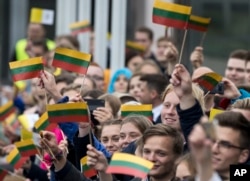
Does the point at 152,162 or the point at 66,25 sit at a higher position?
the point at 152,162

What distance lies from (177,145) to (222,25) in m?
8.87

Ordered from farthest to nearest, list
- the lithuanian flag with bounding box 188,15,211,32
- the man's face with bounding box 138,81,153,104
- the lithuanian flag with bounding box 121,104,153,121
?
the man's face with bounding box 138,81,153,104 < the lithuanian flag with bounding box 121,104,153,121 < the lithuanian flag with bounding box 188,15,211,32

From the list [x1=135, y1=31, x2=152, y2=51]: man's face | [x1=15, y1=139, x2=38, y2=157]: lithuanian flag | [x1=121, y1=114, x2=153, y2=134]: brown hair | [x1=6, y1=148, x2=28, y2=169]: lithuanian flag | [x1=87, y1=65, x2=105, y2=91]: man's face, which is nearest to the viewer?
[x1=121, y1=114, x2=153, y2=134]: brown hair

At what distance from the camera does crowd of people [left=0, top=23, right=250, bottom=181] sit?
879cm

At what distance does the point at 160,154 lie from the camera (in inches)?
384

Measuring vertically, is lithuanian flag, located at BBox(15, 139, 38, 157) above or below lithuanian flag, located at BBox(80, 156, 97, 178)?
below

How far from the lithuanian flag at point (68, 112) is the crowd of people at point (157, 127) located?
0.17 meters

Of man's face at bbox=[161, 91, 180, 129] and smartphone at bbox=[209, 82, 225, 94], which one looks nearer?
smartphone at bbox=[209, 82, 225, 94]

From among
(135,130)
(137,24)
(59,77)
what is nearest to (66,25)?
(137,24)

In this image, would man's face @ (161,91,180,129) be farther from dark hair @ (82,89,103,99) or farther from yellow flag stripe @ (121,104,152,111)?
dark hair @ (82,89,103,99)

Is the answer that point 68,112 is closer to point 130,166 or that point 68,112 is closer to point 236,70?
point 130,166

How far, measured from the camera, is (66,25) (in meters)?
21.4

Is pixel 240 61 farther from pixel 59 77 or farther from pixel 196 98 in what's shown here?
pixel 196 98

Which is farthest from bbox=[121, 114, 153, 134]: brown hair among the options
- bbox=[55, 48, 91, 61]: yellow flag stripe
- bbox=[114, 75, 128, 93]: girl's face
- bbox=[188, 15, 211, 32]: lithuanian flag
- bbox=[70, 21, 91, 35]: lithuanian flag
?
bbox=[70, 21, 91, 35]: lithuanian flag
